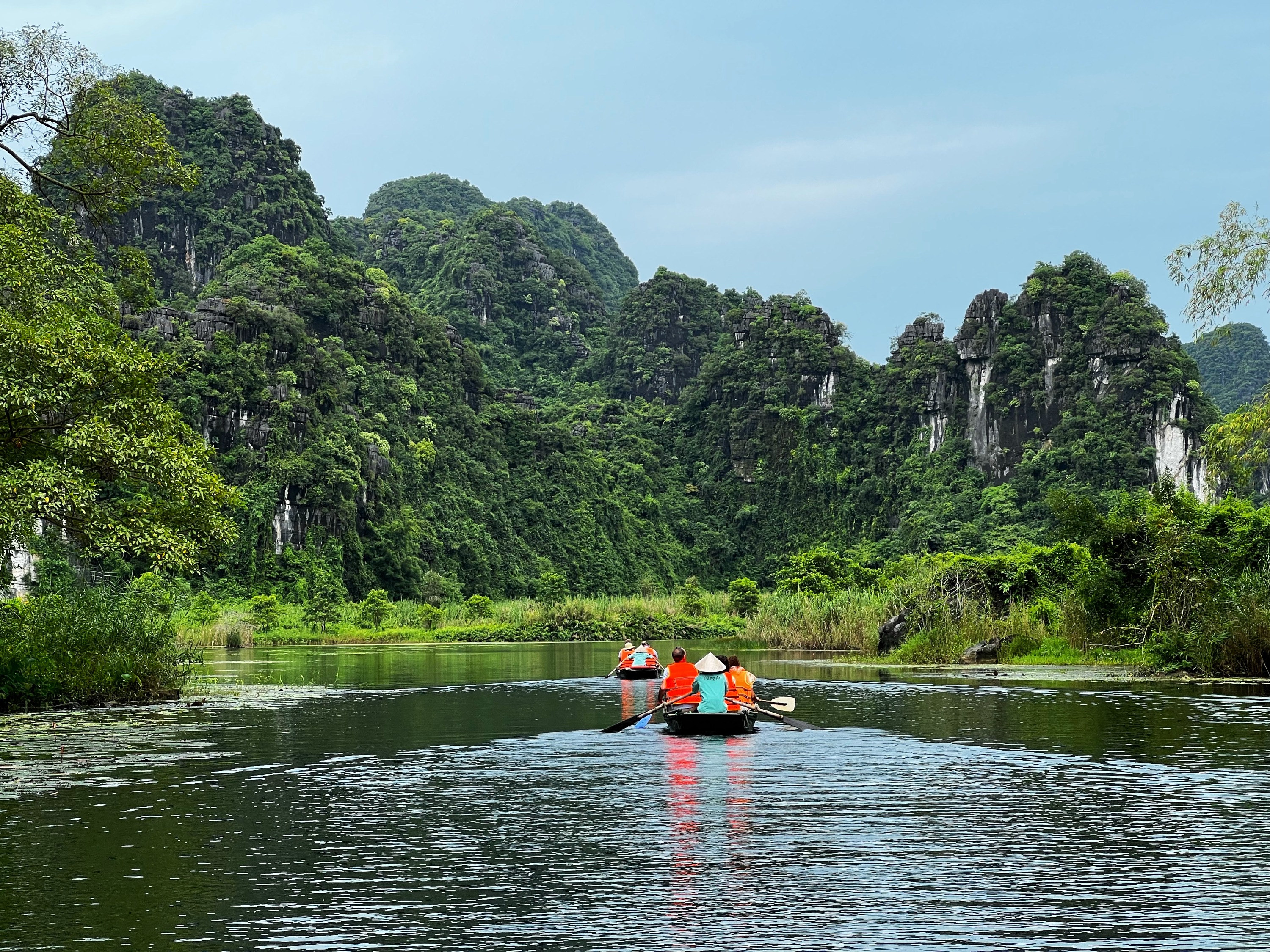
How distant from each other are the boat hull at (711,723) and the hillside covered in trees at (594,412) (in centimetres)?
5690

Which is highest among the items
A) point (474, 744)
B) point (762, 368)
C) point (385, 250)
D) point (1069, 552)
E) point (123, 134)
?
point (385, 250)

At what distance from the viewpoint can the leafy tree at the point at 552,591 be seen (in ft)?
197

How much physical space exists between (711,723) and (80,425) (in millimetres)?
10268

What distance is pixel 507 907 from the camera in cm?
795

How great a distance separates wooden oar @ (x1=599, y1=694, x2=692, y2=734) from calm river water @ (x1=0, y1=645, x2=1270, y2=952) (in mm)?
188

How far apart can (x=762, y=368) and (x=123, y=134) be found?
99658 mm

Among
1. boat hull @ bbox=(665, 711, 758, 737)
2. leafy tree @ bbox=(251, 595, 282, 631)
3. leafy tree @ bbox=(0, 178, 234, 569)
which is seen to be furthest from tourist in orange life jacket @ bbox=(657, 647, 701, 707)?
leafy tree @ bbox=(251, 595, 282, 631)

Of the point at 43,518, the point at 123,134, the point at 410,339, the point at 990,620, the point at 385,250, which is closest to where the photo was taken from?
the point at 43,518

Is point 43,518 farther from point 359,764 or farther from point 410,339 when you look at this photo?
point 410,339

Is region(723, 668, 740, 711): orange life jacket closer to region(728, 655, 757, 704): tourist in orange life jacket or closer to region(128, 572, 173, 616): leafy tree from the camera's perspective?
region(728, 655, 757, 704): tourist in orange life jacket

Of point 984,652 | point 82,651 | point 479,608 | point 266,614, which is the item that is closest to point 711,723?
point 82,651

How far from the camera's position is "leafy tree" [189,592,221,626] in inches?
2062

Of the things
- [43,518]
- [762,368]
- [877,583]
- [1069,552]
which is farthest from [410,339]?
[43,518]

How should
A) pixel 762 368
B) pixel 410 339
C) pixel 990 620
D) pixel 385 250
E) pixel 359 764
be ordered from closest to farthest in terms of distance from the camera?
pixel 359 764 → pixel 990 620 → pixel 410 339 → pixel 762 368 → pixel 385 250
